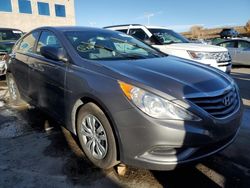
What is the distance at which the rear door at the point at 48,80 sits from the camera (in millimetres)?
3393

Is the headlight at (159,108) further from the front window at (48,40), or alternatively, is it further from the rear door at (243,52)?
the rear door at (243,52)

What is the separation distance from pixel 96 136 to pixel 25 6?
102ft

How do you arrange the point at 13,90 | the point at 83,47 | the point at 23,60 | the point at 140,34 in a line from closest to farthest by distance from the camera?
1. the point at 83,47
2. the point at 23,60
3. the point at 13,90
4. the point at 140,34

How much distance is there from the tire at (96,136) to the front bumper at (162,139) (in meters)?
0.18

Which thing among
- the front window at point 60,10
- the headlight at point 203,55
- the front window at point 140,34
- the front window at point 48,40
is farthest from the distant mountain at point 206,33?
the front window at point 48,40

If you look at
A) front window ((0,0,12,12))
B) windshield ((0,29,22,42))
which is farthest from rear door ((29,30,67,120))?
front window ((0,0,12,12))

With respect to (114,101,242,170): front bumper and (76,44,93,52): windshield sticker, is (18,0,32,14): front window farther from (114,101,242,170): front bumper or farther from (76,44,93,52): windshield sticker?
(114,101,242,170): front bumper

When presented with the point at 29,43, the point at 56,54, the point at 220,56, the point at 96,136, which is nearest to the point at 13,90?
the point at 29,43

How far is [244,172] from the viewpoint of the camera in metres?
2.97

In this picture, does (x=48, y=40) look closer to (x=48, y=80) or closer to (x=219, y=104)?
(x=48, y=80)

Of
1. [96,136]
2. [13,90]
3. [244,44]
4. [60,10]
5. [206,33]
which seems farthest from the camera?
[206,33]

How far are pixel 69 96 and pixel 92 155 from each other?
2.42 feet

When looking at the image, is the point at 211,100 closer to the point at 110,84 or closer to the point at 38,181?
the point at 110,84

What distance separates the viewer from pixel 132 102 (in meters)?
2.46
